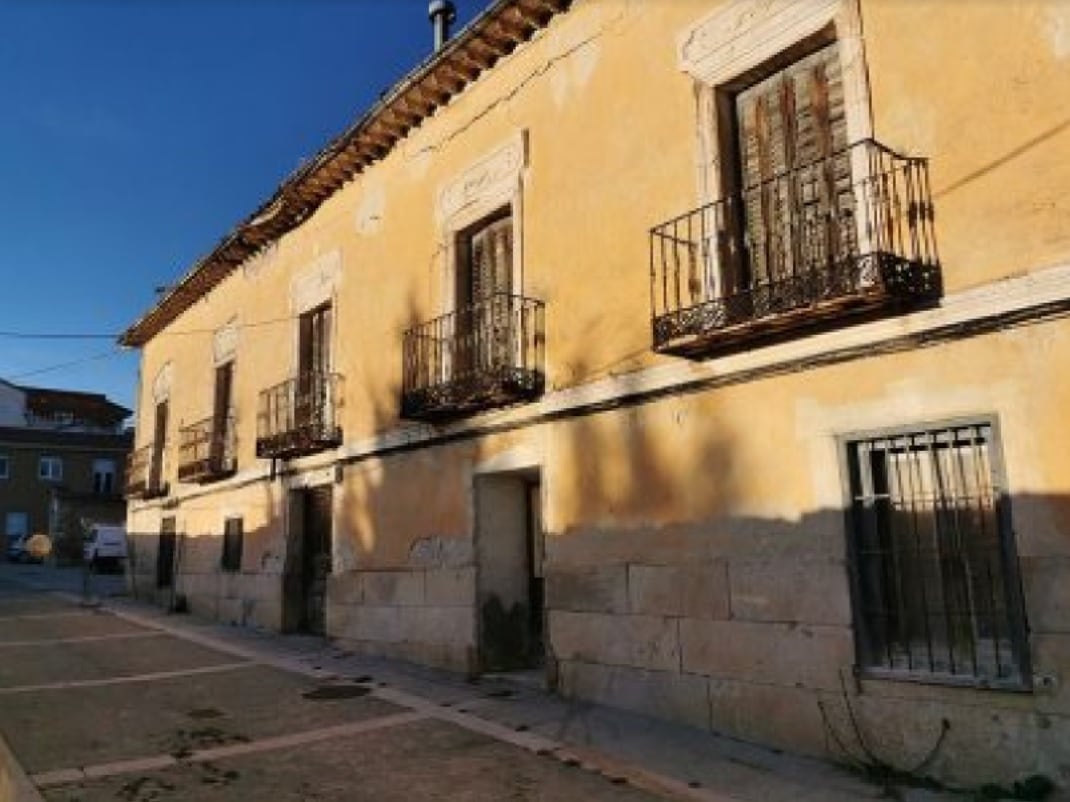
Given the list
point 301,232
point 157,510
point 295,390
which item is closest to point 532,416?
point 295,390

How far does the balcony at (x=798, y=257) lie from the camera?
5.26 metres

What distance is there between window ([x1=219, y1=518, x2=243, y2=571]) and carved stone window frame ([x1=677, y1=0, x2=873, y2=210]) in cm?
1029

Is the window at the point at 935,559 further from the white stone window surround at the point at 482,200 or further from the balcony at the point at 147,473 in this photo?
the balcony at the point at 147,473

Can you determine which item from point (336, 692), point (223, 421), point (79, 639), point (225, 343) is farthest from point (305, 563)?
point (225, 343)

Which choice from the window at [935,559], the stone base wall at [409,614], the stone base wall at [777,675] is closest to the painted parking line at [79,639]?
the stone base wall at [409,614]

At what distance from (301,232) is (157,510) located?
8.02m

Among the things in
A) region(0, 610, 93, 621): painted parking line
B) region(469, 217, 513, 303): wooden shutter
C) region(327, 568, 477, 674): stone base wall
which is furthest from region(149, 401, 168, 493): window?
region(469, 217, 513, 303): wooden shutter

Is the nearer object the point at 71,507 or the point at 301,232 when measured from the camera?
the point at 301,232

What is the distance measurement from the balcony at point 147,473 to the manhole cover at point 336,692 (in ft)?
35.0

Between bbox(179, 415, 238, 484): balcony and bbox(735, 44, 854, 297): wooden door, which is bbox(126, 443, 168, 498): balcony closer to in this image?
bbox(179, 415, 238, 484): balcony

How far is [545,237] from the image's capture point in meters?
8.21

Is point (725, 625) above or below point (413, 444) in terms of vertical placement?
below

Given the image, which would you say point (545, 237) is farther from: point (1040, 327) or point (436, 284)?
point (1040, 327)

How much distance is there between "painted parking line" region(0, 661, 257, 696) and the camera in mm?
8289
